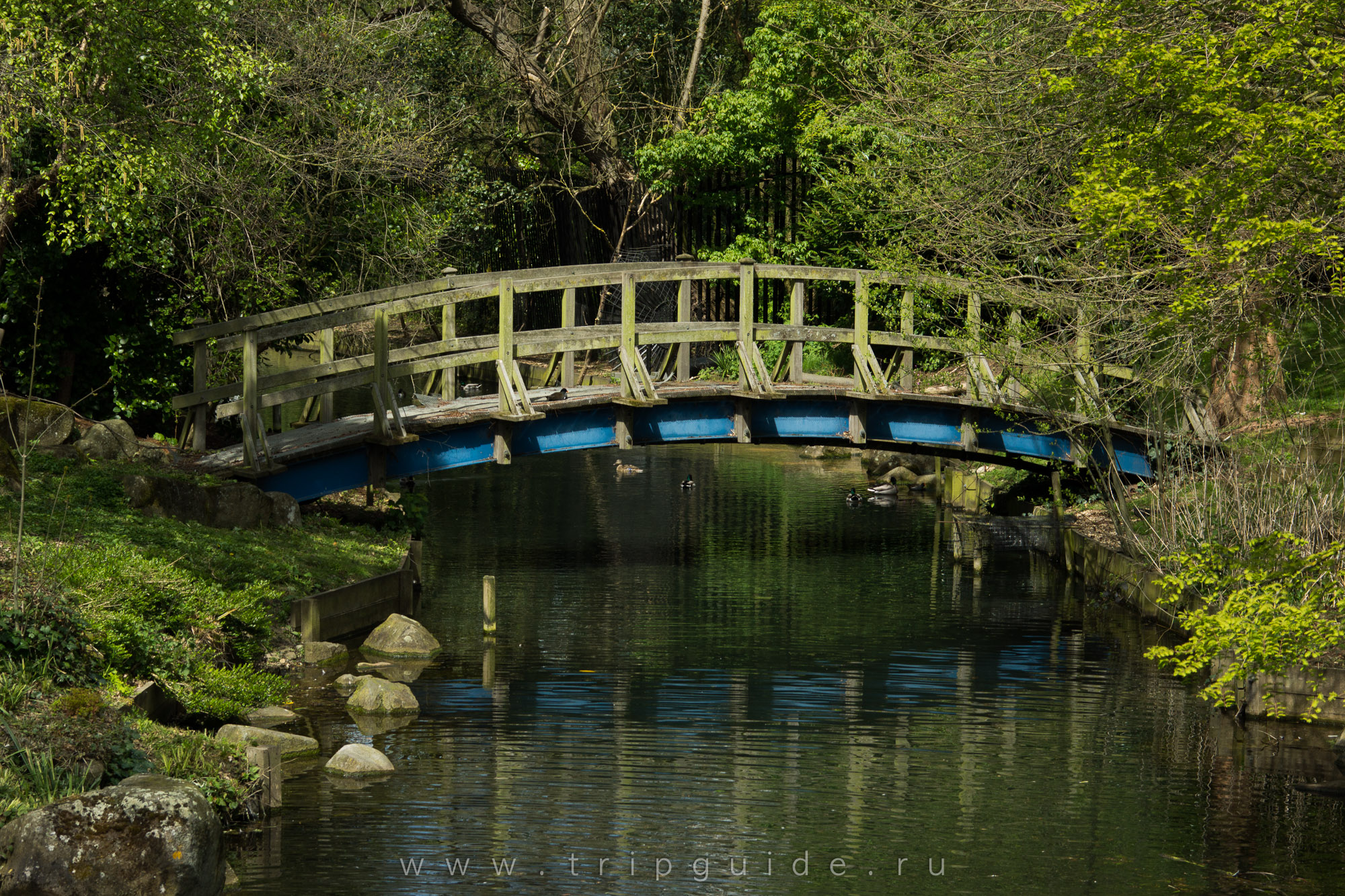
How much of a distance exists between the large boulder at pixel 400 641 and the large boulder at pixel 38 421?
13.0 ft

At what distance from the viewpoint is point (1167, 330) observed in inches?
588

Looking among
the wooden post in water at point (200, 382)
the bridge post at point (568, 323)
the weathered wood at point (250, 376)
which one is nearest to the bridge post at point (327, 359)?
the weathered wood at point (250, 376)

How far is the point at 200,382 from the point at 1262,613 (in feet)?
39.5

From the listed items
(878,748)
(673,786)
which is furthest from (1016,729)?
(673,786)

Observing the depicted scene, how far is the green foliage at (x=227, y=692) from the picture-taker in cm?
1114

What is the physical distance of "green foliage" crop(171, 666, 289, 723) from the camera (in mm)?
11141

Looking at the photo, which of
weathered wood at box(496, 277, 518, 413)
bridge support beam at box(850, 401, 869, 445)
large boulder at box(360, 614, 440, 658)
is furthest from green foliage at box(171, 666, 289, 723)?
bridge support beam at box(850, 401, 869, 445)

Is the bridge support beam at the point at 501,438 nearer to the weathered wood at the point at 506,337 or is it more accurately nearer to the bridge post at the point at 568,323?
the weathered wood at the point at 506,337

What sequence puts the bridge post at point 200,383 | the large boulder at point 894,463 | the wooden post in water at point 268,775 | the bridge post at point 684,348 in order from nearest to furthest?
the wooden post in water at point 268,775 → the bridge post at point 200,383 → the bridge post at point 684,348 → the large boulder at point 894,463

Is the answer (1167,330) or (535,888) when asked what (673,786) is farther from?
(1167,330)

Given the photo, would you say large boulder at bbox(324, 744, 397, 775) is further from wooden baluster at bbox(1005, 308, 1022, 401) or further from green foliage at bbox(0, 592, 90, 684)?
wooden baluster at bbox(1005, 308, 1022, 401)

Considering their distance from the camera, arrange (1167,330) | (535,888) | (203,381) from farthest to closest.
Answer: (203,381) → (1167,330) → (535,888)

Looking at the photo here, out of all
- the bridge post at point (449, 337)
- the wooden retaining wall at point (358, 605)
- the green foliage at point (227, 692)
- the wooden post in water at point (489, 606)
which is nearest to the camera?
the green foliage at point (227, 692)

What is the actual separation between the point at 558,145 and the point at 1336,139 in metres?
21.7
